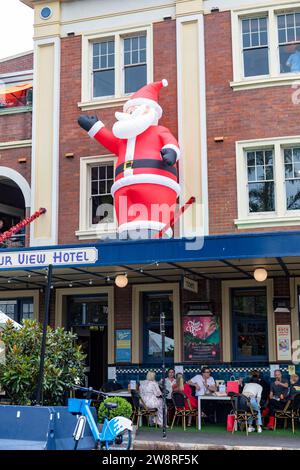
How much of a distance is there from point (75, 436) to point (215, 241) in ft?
17.9

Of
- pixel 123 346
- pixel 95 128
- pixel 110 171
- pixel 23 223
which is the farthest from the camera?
pixel 110 171

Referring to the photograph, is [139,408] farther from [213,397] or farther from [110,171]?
[110,171]

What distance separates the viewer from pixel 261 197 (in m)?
16.8

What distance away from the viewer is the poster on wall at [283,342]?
1582 centimetres

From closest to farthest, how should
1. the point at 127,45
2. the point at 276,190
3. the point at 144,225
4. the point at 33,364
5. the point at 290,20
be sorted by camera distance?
the point at 33,364 → the point at 144,225 → the point at 276,190 → the point at 290,20 → the point at 127,45

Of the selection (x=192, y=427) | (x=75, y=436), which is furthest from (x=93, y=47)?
(x=75, y=436)

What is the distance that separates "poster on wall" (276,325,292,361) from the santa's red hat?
19.1ft

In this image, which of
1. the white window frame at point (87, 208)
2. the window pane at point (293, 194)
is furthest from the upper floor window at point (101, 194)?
the window pane at point (293, 194)

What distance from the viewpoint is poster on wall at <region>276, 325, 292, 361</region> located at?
1582cm

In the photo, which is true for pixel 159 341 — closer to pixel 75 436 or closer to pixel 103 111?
pixel 103 111

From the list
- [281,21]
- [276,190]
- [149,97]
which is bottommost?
[276,190]

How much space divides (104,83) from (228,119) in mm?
3833

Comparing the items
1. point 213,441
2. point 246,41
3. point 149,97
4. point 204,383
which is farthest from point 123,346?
point 246,41

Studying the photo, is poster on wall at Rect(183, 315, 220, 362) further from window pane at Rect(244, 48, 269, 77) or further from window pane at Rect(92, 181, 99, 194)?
window pane at Rect(244, 48, 269, 77)
